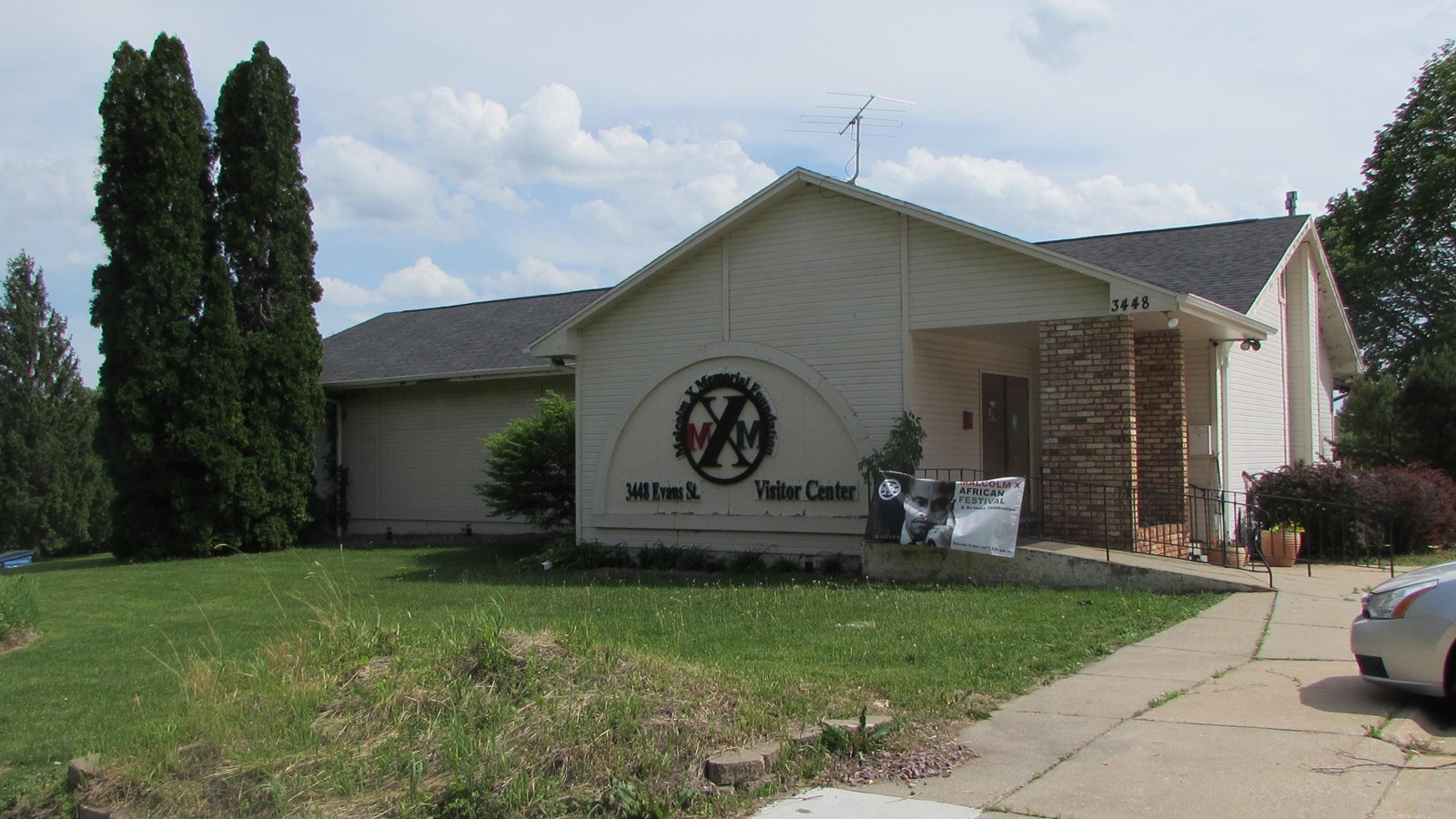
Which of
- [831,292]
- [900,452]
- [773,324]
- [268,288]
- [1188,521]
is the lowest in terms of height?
[1188,521]

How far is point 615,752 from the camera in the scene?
19.7 ft

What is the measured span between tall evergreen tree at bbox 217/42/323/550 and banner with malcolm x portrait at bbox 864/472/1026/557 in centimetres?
1394

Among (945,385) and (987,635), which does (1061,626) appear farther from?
(945,385)

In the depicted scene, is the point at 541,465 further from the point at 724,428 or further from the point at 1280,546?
the point at 1280,546

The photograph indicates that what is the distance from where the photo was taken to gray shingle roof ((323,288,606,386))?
78.3 ft

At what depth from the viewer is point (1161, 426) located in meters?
15.2

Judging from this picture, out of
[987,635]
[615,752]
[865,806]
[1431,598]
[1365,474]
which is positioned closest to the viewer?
[865,806]

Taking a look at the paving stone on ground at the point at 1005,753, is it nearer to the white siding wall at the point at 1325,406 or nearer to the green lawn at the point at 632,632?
the green lawn at the point at 632,632

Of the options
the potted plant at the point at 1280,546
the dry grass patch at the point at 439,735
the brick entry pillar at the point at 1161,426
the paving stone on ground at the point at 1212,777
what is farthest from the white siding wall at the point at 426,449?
the paving stone on ground at the point at 1212,777

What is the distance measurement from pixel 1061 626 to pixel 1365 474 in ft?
31.2

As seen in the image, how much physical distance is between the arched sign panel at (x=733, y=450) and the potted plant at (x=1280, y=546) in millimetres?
5151

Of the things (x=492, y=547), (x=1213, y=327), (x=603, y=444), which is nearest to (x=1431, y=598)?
(x=1213, y=327)

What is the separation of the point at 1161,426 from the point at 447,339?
16.6 metres

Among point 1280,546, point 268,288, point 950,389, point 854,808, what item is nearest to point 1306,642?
point 854,808
